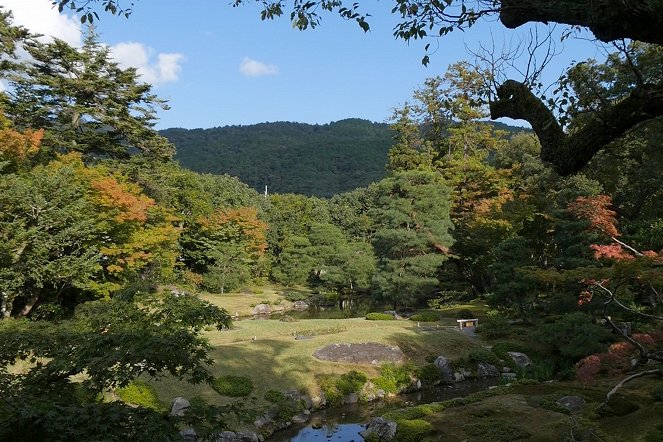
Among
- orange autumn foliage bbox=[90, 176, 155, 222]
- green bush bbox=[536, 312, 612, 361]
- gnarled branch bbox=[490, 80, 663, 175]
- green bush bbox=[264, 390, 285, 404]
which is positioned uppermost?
orange autumn foliage bbox=[90, 176, 155, 222]

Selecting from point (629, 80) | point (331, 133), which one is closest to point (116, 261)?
point (629, 80)

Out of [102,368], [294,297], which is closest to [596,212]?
[102,368]

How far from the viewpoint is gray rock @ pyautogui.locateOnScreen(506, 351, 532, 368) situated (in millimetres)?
18775

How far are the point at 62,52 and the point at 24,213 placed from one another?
42.6 feet

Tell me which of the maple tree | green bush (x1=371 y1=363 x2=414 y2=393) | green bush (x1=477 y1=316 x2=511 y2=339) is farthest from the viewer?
green bush (x1=477 y1=316 x2=511 y2=339)

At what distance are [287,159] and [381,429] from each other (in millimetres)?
113690

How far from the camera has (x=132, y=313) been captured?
20.2 feet

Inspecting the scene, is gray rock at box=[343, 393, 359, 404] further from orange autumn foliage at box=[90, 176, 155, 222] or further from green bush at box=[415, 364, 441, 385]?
orange autumn foliage at box=[90, 176, 155, 222]

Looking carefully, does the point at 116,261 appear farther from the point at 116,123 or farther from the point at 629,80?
the point at 629,80

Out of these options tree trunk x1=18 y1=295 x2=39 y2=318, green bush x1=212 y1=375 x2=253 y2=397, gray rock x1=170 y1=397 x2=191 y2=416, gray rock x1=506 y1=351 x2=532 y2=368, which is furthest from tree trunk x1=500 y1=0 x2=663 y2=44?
tree trunk x1=18 y1=295 x2=39 y2=318

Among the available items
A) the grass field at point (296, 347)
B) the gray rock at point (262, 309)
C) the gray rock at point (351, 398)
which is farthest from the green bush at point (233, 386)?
the gray rock at point (262, 309)

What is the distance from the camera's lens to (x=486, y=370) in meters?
18.2

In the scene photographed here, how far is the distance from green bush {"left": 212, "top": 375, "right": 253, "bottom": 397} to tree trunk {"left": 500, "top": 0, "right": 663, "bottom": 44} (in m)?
12.9

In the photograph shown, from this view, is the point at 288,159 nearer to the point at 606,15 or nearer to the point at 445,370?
the point at 445,370
